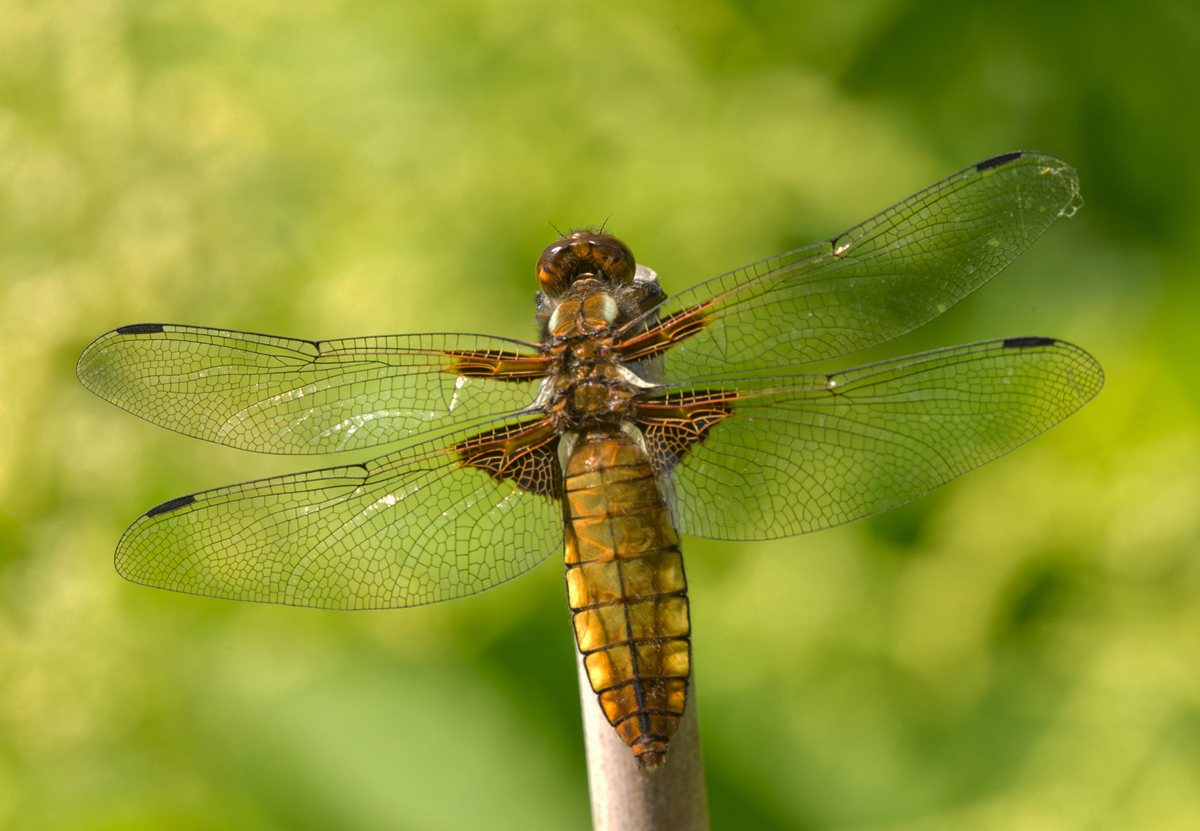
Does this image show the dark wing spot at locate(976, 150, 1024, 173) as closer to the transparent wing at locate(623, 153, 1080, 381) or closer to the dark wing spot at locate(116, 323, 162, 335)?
the transparent wing at locate(623, 153, 1080, 381)

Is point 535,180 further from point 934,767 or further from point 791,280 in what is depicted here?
point 934,767

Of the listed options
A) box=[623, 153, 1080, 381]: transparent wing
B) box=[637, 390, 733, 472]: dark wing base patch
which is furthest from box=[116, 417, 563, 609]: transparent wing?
box=[623, 153, 1080, 381]: transparent wing

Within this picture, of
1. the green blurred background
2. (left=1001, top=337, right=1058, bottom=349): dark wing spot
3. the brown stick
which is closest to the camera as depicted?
the brown stick

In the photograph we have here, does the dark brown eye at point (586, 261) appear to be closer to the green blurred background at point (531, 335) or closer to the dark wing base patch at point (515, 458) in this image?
the dark wing base patch at point (515, 458)

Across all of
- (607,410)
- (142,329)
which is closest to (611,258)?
(607,410)

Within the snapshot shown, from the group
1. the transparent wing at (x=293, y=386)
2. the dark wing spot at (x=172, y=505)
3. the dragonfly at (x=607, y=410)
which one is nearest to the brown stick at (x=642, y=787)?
the dragonfly at (x=607, y=410)

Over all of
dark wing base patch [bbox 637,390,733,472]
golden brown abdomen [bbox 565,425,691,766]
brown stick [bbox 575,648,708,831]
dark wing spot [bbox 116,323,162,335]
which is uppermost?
dark wing spot [bbox 116,323,162,335]
